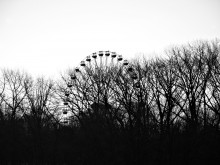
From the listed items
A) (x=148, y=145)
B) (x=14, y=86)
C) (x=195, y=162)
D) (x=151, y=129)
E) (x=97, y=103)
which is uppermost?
(x=14, y=86)

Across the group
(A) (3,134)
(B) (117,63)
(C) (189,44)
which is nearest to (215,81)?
(C) (189,44)

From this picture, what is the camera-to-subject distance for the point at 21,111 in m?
28.5

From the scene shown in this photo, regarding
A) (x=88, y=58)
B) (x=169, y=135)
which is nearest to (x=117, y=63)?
(x=88, y=58)

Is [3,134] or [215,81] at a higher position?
[215,81]

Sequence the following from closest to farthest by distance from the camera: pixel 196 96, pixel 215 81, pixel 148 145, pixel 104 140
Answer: pixel 148 145 < pixel 104 140 < pixel 215 81 < pixel 196 96

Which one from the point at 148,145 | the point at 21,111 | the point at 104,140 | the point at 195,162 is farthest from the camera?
the point at 21,111

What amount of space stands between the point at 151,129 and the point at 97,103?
8.09 meters

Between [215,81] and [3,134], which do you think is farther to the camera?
[3,134]

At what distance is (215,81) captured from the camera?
20266mm

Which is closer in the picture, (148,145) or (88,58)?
(148,145)

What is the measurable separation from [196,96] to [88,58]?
1078 centimetres

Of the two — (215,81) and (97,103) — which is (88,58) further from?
(215,81)

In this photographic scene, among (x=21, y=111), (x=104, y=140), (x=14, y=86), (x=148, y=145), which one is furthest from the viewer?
(x=14, y=86)

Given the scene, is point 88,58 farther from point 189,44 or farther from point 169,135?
point 169,135
